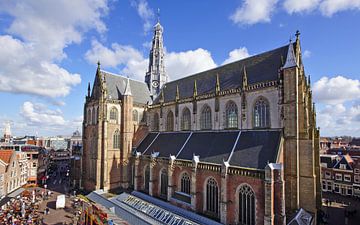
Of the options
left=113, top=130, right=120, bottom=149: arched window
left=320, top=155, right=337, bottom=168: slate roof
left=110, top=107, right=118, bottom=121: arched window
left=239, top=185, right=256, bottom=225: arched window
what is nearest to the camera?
left=239, top=185, right=256, bottom=225: arched window

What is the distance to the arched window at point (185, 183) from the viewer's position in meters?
25.8

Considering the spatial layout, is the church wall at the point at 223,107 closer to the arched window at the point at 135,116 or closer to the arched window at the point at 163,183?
the arched window at the point at 163,183

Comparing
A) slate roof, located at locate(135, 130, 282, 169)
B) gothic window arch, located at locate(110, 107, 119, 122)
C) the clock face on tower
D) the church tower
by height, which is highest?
the church tower

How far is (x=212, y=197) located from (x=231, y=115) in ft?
34.0

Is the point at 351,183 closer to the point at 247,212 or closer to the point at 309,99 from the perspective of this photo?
the point at 309,99

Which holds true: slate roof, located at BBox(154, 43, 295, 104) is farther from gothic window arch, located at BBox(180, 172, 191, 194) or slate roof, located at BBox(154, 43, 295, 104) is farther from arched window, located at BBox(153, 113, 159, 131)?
gothic window arch, located at BBox(180, 172, 191, 194)

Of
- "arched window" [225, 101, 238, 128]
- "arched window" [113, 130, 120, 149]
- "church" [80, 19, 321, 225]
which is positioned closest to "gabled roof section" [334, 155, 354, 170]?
"church" [80, 19, 321, 225]

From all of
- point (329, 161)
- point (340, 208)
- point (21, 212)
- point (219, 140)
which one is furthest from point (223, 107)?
point (329, 161)

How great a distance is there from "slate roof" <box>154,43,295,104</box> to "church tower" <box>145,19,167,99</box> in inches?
356

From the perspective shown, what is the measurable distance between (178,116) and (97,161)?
15.1 meters

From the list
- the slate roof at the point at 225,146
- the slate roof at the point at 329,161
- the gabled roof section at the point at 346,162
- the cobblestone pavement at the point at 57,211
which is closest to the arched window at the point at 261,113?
the slate roof at the point at 225,146

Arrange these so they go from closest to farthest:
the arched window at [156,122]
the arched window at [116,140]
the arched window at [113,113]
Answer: the arched window at [116,140]
the arched window at [113,113]
the arched window at [156,122]

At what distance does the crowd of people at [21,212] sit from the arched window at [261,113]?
2846 cm

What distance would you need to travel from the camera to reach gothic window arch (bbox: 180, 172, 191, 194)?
84.5 ft
